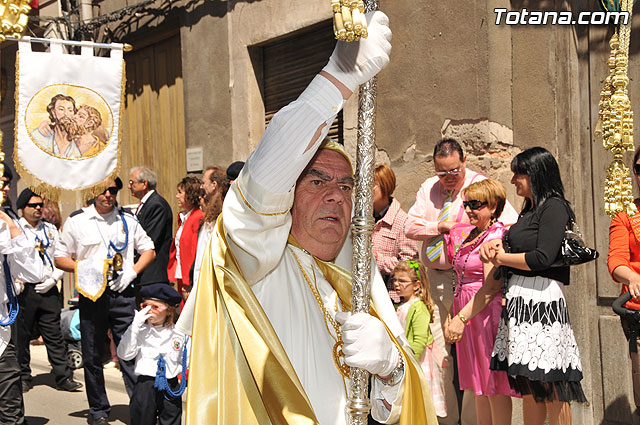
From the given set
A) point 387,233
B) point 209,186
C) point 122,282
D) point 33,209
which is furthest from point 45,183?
point 387,233

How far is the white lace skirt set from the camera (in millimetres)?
4289

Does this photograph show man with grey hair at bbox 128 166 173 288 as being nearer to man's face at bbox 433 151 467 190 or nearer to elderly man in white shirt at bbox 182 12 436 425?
man's face at bbox 433 151 467 190

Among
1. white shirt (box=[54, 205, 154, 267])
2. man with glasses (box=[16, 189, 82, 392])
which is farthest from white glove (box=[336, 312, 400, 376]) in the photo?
man with glasses (box=[16, 189, 82, 392])

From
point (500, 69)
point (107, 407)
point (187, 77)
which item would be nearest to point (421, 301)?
point (500, 69)

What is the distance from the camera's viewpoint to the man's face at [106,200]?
22.0 ft

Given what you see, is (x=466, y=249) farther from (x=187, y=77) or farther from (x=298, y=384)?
(x=187, y=77)

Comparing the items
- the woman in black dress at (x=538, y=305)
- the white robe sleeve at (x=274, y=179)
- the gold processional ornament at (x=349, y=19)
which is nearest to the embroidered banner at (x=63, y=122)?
the woman in black dress at (x=538, y=305)

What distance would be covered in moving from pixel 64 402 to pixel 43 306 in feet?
4.09

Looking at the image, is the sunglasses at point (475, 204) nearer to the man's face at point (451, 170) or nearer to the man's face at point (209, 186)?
the man's face at point (451, 170)

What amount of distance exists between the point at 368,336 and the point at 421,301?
325 centimetres

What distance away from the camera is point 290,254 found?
2514mm

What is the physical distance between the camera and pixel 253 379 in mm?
2172

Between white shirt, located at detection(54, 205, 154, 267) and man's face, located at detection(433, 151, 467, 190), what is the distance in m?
2.95

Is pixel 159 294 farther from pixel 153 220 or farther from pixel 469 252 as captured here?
pixel 153 220
